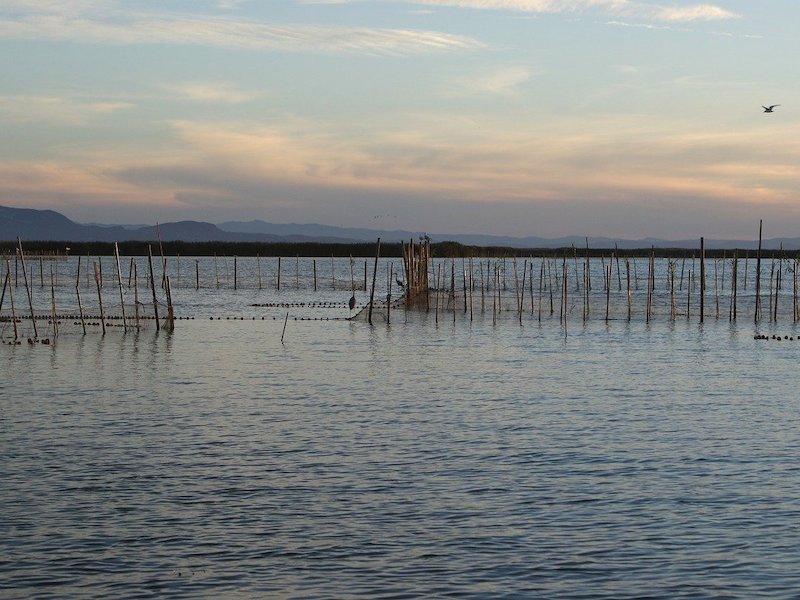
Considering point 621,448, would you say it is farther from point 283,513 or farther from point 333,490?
point 283,513

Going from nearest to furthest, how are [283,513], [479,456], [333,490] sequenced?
[283,513] → [333,490] → [479,456]

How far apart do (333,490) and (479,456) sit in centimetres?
254

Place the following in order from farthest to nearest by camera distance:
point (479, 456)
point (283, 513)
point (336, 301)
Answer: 1. point (336, 301)
2. point (479, 456)
3. point (283, 513)

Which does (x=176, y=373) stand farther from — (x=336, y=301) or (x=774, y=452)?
(x=336, y=301)

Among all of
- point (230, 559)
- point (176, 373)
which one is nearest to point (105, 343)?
point (176, 373)

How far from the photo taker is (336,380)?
70.6 ft

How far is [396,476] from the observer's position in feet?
40.4

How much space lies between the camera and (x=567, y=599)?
8258 millimetres

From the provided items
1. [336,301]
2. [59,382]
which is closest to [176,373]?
[59,382]

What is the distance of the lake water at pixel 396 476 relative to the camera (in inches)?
Answer: 349

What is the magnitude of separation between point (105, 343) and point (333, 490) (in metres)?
18.4

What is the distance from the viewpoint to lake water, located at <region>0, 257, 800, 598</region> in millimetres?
8859

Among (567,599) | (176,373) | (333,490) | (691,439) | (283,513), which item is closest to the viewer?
(567,599)

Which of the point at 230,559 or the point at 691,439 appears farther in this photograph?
the point at 691,439
